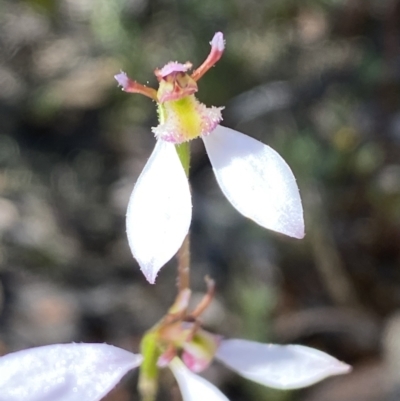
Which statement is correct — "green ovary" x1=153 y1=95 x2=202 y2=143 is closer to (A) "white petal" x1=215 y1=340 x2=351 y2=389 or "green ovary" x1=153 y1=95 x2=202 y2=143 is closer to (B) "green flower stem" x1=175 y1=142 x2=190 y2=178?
(B) "green flower stem" x1=175 y1=142 x2=190 y2=178

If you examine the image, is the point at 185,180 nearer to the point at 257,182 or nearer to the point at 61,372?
the point at 257,182

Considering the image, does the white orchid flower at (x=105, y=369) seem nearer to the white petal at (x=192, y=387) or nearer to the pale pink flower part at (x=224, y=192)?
the white petal at (x=192, y=387)

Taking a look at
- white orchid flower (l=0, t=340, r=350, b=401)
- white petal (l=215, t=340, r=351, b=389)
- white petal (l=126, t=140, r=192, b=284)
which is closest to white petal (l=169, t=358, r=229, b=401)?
white orchid flower (l=0, t=340, r=350, b=401)

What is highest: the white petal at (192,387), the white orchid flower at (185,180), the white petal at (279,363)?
the white orchid flower at (185,180)

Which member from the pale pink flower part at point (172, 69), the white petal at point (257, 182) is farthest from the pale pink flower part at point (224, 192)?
the pale pink flower part at point (172, 69)

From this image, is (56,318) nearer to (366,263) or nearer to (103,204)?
(103,204)

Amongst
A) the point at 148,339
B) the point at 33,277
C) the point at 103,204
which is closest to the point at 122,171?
the point at 103,204

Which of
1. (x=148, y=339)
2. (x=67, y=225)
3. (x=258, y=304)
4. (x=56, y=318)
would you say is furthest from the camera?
(x=67, y=225)
